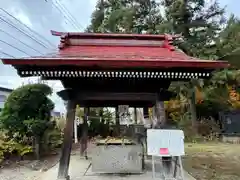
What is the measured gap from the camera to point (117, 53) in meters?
5.41

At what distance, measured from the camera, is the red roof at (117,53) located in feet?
14.7

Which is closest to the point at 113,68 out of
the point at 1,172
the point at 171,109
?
the point at 1,172

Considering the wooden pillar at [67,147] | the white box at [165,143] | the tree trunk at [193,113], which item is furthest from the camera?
the tree trunk at [193,113]

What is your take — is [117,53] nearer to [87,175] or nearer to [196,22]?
[87,175]

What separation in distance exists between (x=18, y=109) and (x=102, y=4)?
917 centimetres

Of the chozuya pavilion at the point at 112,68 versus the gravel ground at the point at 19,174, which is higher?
the chozuya pavilion at the point at 112,68

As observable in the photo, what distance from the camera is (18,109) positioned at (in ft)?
27.0

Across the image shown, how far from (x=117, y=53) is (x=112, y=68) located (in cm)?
81

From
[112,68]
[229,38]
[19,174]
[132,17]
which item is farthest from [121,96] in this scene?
[132,17]

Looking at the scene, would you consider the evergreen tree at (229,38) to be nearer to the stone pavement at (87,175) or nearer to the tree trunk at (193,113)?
the tree trunk at (193,113)

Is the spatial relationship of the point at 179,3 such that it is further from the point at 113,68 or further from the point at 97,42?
the point at 113,68

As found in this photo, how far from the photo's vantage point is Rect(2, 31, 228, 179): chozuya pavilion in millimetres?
4512

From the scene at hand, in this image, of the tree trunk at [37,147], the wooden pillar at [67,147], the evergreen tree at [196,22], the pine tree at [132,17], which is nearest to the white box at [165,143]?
the wooden pillar at [67,147]

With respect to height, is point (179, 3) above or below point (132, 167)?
above
